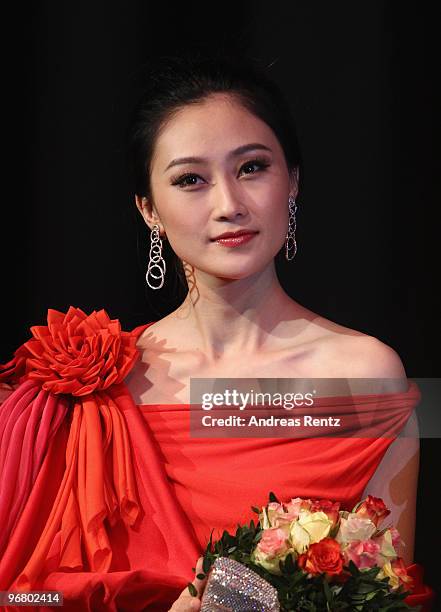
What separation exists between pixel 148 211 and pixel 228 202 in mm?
258

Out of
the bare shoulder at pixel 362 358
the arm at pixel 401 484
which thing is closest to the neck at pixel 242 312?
the bare shoulder at pixel 362 358

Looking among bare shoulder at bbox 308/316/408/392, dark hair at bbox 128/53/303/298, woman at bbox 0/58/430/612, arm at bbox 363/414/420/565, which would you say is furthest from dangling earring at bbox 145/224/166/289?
arm at bbox 363/414/420/565

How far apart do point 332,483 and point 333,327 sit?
0.38 m

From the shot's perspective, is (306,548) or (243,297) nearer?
(306,548)

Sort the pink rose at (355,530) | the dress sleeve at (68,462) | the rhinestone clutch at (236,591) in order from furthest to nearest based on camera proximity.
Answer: the dress sleeve at (68,462) → the pink rose at (355,530) → the rhinestone clutch at (236,591)

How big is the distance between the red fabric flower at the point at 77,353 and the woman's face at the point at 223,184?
264 mm

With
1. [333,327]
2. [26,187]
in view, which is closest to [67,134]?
[26,187]

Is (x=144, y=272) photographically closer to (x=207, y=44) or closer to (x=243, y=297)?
(x=243, y=297)

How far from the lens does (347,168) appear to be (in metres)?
2.84

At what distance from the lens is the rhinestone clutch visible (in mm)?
2303

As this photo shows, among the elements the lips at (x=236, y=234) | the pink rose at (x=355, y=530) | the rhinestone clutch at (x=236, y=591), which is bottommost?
the rhinestone clutch at (x=236, y=591)

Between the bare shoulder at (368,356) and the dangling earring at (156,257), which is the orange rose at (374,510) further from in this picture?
the dangling earring at (156,257)

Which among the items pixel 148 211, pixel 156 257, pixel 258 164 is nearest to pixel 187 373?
pixel 156 257

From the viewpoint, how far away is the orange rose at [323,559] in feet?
7.65
